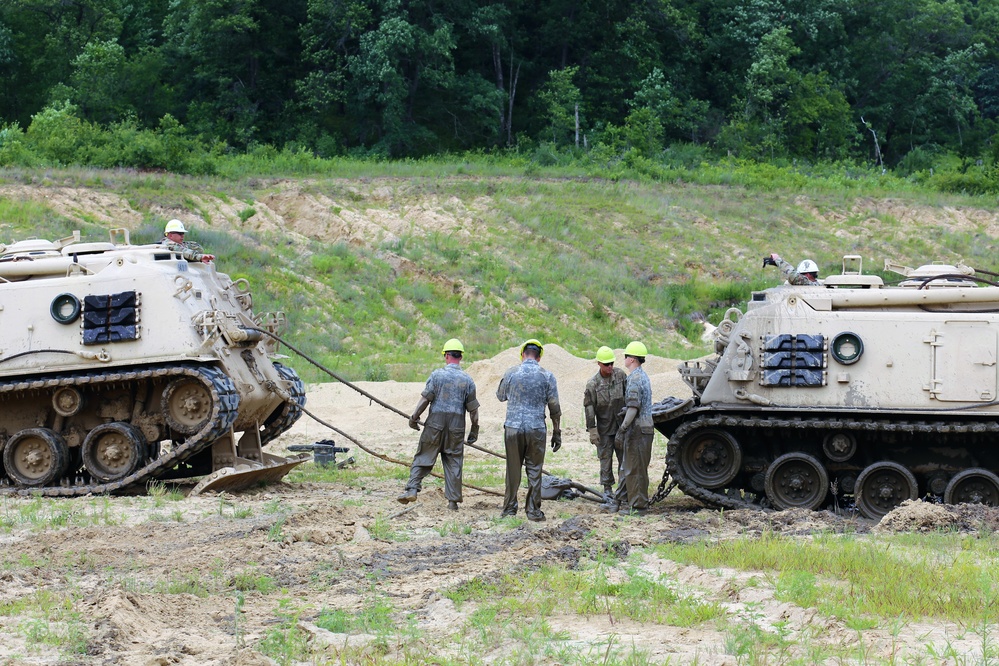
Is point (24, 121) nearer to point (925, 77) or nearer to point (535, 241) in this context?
point (535, 241)

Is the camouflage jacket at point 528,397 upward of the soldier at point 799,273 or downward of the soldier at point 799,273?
downward

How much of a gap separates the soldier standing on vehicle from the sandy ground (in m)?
0.51

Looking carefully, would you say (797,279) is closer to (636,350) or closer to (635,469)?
(636,350)

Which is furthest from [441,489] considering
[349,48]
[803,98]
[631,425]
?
[803,98]

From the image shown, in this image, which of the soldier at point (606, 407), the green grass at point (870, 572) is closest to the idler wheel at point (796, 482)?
the soldier at point (606, 407)

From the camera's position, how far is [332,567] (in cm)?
1068

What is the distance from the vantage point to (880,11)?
5594 centimetres

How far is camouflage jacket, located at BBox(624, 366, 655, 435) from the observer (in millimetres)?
13664

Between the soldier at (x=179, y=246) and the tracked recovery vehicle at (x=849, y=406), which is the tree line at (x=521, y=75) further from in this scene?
the tracked recovery vehicle at (x=849, y=406)

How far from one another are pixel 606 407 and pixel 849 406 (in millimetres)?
2624

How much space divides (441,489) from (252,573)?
5.03 meters

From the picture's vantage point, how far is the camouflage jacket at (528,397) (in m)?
13.4

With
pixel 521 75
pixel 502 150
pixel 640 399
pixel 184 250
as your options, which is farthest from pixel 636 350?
pixel 521 75

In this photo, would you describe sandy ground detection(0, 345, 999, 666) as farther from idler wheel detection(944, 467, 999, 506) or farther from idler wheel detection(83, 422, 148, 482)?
idler wheel detection(944, 467, 999, 506)
